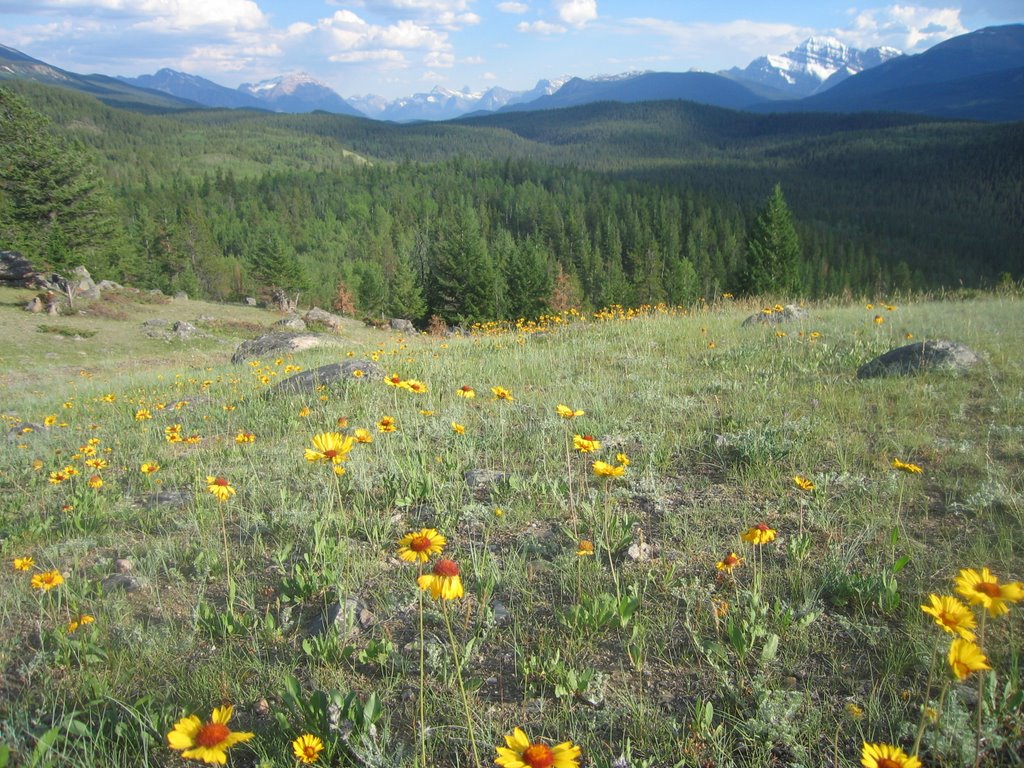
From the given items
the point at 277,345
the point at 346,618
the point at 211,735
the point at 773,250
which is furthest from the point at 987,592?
the point at 773,250

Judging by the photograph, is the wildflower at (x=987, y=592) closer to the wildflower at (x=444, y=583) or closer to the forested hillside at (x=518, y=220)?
the wildflower at (x=444, y=583)

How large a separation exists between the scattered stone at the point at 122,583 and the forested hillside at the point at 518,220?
20947 millimetres

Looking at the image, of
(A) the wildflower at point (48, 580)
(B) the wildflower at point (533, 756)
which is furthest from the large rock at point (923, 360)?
(A) the wildflower at point (48, 580)

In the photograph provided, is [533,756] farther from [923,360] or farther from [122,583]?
[923,360]

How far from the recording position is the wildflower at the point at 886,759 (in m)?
1.26

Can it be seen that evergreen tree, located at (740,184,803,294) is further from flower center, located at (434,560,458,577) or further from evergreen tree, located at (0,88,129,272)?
evergreen tree, located at (0,88,129,272)

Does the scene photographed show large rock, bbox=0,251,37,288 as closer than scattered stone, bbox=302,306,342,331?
Yes

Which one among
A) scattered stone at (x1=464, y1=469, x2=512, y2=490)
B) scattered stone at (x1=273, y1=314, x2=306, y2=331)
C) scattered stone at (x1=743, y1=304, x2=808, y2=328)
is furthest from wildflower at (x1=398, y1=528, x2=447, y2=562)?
scattered stone at (x1=273, y1=314, x2=306, y2=331)

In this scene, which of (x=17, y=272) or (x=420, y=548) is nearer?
(x=420, y=548)

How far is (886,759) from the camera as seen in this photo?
130cm

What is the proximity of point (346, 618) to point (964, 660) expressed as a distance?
209 cm

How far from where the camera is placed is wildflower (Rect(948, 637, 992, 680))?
4.25 ft

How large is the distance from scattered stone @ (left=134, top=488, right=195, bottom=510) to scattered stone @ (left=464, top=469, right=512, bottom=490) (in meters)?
1.93

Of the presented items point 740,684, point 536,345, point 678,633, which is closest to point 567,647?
point 678,633
